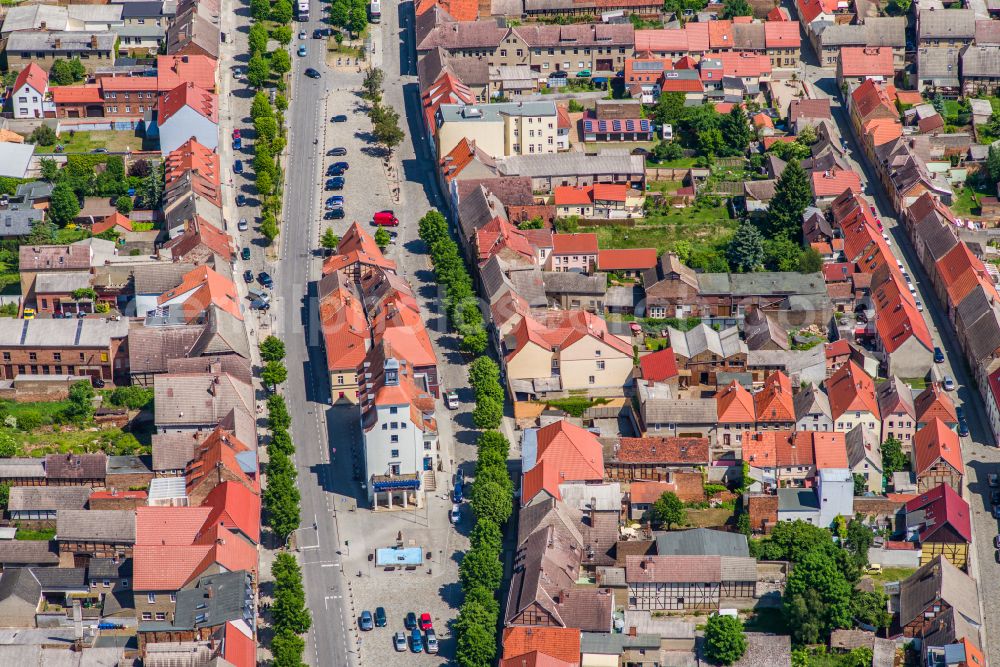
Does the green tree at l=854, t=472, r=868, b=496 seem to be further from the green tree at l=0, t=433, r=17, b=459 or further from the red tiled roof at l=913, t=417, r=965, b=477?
the green tree at l=0, t=433, r=17, b=459

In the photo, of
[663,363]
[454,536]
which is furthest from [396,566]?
[663,363]

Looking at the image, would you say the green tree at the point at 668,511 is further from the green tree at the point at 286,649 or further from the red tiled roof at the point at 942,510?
the green tree at the point at 286,649

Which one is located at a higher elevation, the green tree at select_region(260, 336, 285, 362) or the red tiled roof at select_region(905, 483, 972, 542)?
the green tree at select_region(260, 336, 285, 362)

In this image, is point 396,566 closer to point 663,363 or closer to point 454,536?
point 454,536

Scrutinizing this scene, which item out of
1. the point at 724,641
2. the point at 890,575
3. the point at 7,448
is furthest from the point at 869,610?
the point at 7,448

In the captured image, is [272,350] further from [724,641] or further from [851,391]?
[724,641]

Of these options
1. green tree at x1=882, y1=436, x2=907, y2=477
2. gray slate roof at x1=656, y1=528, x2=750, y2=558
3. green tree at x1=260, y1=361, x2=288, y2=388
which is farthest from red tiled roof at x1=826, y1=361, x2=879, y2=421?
green tree at x1=260, y1=361, x2=288, y2=388
